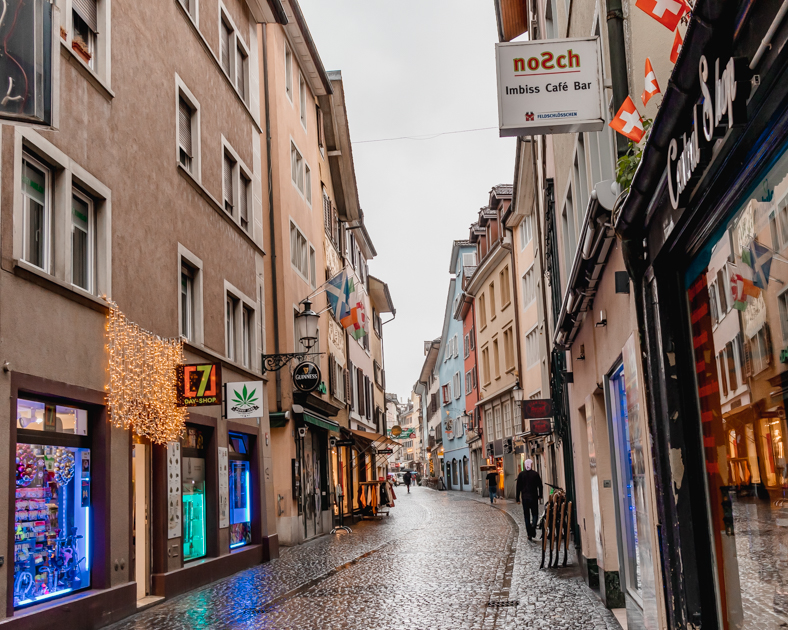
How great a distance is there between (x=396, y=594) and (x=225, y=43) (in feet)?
40.4

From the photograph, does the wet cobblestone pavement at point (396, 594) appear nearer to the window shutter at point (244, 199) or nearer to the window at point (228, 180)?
the window at point (228, 180)

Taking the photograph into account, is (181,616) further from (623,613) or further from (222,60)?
(222,60)

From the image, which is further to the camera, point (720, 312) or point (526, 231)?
point (526, 231)

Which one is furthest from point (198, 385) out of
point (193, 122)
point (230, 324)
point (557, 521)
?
point (557, 521)

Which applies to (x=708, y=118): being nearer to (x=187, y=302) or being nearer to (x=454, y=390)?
(x=187, y=302)

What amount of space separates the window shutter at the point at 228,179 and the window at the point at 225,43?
6.09 ft

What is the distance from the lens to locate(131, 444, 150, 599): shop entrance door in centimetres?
1187

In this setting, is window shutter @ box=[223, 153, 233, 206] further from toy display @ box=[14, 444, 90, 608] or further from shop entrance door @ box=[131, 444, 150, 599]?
toy display @ box=[14, 444, 90, 608]

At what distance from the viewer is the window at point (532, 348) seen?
36.4 m

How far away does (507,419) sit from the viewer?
145 feet

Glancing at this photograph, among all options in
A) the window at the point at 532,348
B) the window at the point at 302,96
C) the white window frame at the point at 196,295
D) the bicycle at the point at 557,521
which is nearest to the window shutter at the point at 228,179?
the white window frame at the point at 196,295

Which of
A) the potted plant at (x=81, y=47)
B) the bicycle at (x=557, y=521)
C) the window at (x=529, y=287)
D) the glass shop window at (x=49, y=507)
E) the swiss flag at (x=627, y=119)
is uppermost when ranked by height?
the window at (x=529, y=287)

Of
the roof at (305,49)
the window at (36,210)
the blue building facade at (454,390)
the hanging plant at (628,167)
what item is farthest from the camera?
the blue building facade at (454,390)

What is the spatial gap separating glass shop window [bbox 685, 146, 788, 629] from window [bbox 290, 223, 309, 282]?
63.0 ft
